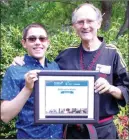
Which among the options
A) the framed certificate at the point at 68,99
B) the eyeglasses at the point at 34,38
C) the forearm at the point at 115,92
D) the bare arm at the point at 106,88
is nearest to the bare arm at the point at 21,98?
Result: the framed certificate at the point at 68,99

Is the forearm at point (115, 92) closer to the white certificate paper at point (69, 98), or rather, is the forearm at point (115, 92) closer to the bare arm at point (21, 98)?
the white certificate paper at point (69, 98)

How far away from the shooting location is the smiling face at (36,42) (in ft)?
9.30

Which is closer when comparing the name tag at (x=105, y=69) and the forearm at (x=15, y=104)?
the forearm at (x=15, y=104)

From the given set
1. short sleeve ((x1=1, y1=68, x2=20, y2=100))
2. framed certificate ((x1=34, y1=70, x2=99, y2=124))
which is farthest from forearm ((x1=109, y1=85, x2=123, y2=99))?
short sleeve ((x1=1, y1=68, x2=20, y2=100))

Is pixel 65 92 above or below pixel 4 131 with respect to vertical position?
above

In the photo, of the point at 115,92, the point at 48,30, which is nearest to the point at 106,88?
the point at 115,92

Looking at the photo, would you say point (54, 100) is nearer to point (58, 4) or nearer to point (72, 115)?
point (72, 115)

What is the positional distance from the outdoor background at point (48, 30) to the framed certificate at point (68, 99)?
79cm

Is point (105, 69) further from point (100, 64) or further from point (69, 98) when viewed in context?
point (69, 98)

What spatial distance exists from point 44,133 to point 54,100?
0.24 metres

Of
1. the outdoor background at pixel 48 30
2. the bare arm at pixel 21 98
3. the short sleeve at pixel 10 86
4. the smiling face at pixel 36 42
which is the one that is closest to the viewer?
the bare arm at pixel 21 98

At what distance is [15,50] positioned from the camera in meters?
4.89

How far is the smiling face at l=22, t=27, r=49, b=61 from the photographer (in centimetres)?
284

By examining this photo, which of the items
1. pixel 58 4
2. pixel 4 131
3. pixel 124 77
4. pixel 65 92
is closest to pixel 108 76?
pixel 124 77
